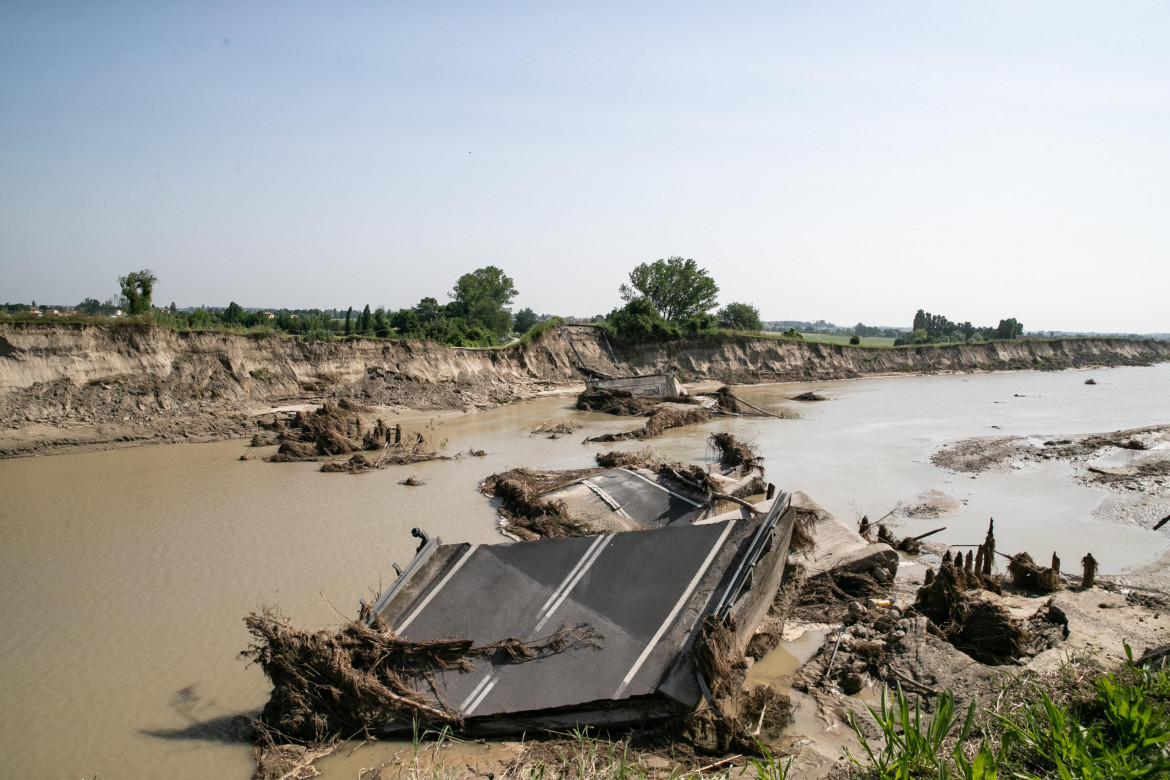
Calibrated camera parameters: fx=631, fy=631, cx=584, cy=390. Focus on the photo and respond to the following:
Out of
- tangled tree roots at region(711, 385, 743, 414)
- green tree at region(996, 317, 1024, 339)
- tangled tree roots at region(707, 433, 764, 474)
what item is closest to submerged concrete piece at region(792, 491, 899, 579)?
tangled tree roots at region(707, 433, 764, 474)

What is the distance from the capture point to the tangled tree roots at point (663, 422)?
61.5ft

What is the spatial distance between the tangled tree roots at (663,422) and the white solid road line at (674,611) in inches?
487

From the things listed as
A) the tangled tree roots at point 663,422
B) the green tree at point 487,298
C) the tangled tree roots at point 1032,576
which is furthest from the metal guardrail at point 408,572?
the green tree at point 487,298

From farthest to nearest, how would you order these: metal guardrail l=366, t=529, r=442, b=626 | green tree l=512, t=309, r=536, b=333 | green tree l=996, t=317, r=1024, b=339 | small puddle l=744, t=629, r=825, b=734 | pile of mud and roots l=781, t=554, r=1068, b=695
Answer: green tree l=512, t=309, r=536, b=333, green tree l=996, t=317, r=1024, b=339, pile of mud and roots l=781, t=554, r=1068, b=695, metal guardrail l=366, t=529, r=442, b=626, small puddle l=744, t=629, r=825, b=734

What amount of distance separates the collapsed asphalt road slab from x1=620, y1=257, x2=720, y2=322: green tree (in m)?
43.2

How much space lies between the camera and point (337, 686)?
4.76 m

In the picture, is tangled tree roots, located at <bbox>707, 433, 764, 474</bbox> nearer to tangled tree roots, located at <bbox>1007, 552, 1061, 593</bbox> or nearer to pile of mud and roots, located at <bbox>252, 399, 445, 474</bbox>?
tangled tree roots, located at <bbox>1007, 552, 1061, 593</bbox>

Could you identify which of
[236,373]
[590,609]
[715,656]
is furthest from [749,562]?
[236,373]

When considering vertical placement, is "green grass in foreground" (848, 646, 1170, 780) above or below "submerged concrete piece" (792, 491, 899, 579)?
above

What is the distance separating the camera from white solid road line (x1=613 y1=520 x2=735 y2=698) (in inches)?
192

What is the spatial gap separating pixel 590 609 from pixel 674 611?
72 cm

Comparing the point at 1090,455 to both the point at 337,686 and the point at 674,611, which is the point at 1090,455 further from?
the point at 337,686

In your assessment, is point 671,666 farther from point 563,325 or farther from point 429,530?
point 563,325

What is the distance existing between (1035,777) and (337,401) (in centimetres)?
2145
